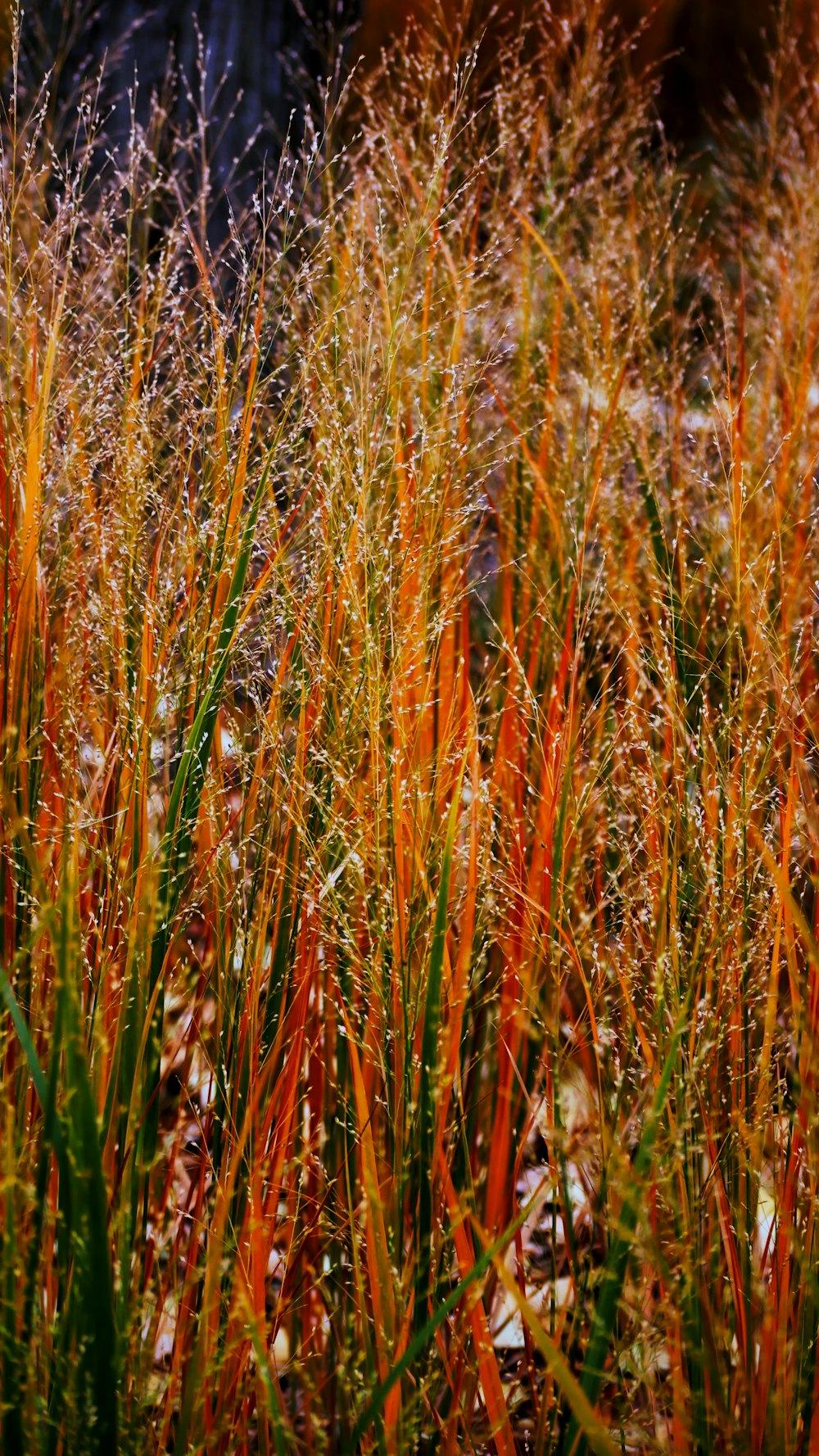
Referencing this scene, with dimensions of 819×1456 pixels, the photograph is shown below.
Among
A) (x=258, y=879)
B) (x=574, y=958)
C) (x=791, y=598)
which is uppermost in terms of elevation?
(x=791, y=598)

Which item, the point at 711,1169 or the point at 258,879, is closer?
the point at 711,1169

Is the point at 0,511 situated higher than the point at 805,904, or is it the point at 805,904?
the point at 0,511

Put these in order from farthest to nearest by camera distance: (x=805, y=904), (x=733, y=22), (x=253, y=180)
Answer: (x=733, y=22) < (x=253, y=180) < (x=805, y=904)

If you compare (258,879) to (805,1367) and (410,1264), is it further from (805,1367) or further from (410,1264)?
(805,1367)

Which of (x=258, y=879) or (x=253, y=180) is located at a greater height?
(x=253, y=180)

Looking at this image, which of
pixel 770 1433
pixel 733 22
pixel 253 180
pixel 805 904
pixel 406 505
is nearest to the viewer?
pixel 770 1433

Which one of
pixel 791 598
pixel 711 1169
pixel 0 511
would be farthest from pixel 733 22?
pixel 711 1169

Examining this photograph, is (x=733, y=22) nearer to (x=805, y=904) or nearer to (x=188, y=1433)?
(x=805, y=904)

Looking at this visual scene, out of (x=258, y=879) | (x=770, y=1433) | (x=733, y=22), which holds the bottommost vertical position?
(x=770, y=1433)

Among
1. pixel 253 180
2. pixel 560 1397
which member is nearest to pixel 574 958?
pixel 560 1397

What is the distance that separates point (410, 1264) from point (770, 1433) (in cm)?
27

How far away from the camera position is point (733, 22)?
437 centimetres

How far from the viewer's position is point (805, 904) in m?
1.04

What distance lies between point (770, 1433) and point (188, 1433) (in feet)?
1.32
